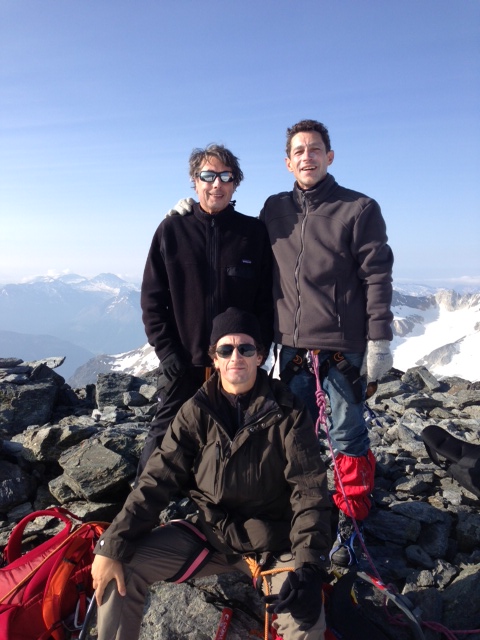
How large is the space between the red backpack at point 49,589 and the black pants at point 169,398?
1381mm

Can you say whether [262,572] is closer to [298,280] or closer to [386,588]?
[386,588]

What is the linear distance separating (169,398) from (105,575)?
2423mm

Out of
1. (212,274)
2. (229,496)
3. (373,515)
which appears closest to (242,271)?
(212,274)

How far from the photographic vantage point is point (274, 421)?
4180 mm

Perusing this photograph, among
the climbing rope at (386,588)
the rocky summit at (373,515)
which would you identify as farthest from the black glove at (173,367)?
the rocky summit at (373,515)

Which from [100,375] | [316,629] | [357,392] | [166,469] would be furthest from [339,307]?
[100,375]

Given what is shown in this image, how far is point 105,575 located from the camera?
3.74 metres

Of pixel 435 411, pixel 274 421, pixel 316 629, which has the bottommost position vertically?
pixel 435 411

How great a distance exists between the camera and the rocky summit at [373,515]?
4430mm

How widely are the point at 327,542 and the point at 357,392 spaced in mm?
2085

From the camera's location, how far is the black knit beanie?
178 inches

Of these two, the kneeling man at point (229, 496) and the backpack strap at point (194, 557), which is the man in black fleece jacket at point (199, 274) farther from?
the backpack strap at point (194, 557)

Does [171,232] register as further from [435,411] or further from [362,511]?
[435,411]

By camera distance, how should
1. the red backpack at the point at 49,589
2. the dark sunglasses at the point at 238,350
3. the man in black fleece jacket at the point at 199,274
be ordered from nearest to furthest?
the red backpack at the point at 49,589 → the dark sunglasses at the point at 238,350 → the man in black fleece jacket at the point at 199,274
